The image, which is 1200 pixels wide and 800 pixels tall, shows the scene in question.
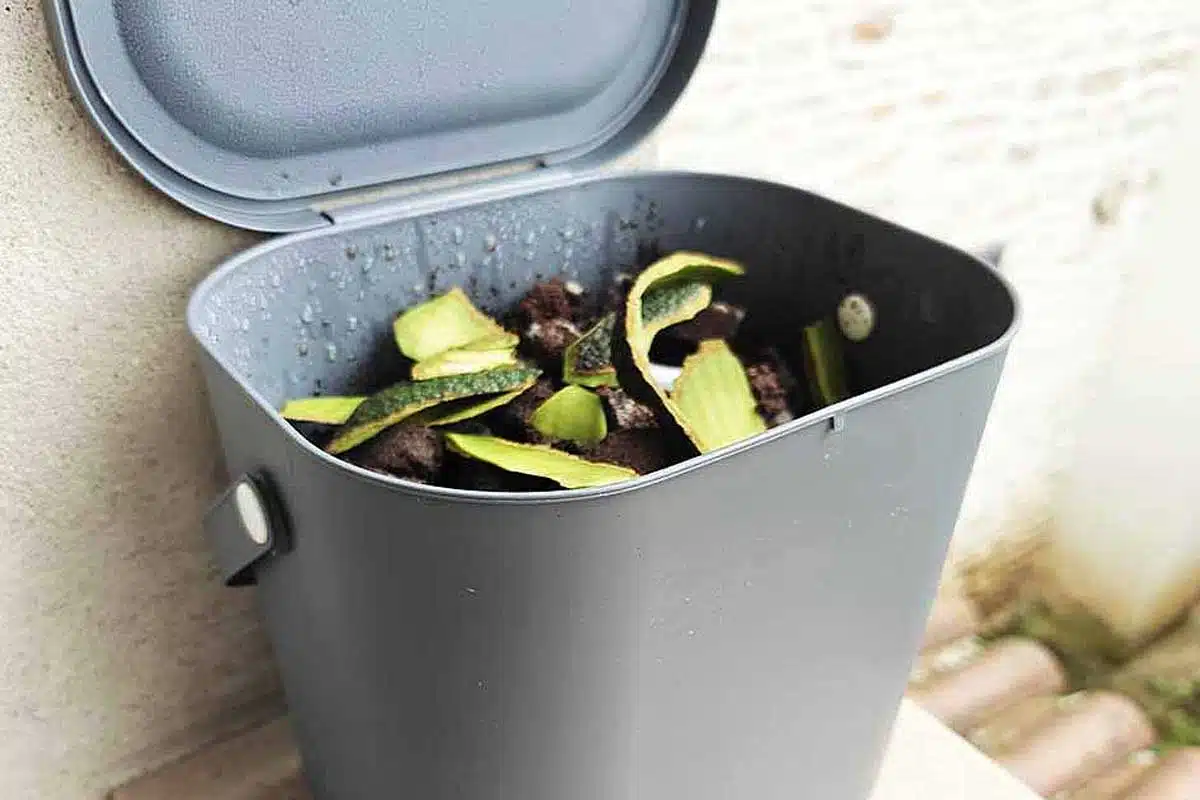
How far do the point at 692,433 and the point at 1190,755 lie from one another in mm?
797

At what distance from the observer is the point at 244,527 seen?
1.57ft

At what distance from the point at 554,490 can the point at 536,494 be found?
0.07 meters

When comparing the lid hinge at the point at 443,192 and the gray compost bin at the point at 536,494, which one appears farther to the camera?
the lid hinge at the point at 443,192

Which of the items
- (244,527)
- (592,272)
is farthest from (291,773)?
(592,272)

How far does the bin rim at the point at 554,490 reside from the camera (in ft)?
1.20

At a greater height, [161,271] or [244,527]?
[161,271]

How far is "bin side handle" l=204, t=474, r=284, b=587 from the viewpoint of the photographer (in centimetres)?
45

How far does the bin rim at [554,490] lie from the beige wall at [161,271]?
0.06m

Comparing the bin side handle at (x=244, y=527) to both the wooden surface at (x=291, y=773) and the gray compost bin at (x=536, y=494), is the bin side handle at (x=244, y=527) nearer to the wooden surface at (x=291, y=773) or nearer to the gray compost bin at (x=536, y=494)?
the gray compost bin at (x=536, y=494)

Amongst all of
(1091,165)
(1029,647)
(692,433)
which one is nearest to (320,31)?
(692,433)

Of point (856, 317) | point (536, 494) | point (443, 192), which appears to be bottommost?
point (536, 494)

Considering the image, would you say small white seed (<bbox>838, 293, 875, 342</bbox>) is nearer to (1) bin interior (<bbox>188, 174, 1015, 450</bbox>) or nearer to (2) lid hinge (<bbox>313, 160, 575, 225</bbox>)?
(1) bin interior (<bbox>188, 174, 1015, 450</bbox>)

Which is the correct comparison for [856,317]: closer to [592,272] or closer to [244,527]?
[592,272]

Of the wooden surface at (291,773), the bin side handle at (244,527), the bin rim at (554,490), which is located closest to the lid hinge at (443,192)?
the bin rim at (554,490)
